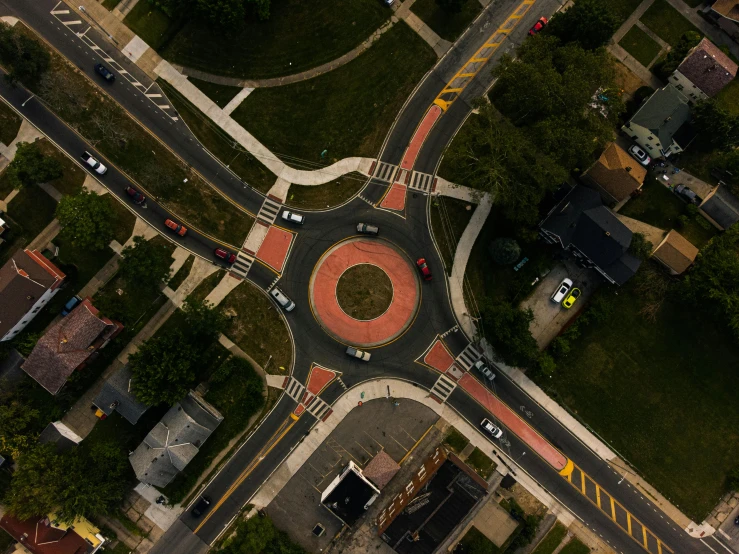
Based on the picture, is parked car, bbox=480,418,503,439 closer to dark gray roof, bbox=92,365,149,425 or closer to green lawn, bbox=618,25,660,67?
dark gray roof, bbox=92,365,149,425

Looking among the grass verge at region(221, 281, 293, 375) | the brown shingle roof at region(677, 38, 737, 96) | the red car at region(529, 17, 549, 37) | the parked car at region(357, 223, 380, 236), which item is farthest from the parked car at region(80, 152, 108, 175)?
the brown shingle roof at region(677, 38, 737, 96)

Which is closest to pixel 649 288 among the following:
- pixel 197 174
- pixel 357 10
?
pixel 357 10

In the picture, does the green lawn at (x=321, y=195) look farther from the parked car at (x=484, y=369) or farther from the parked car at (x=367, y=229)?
the parked car at (x=484, y=369)

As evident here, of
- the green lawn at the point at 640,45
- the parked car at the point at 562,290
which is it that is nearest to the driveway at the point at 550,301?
the parked car at the point at 562,290

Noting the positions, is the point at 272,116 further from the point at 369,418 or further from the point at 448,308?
the point at 369,418

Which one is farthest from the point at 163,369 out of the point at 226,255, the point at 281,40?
the point at 281,40

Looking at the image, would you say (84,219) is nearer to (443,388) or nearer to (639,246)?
(443,388)
